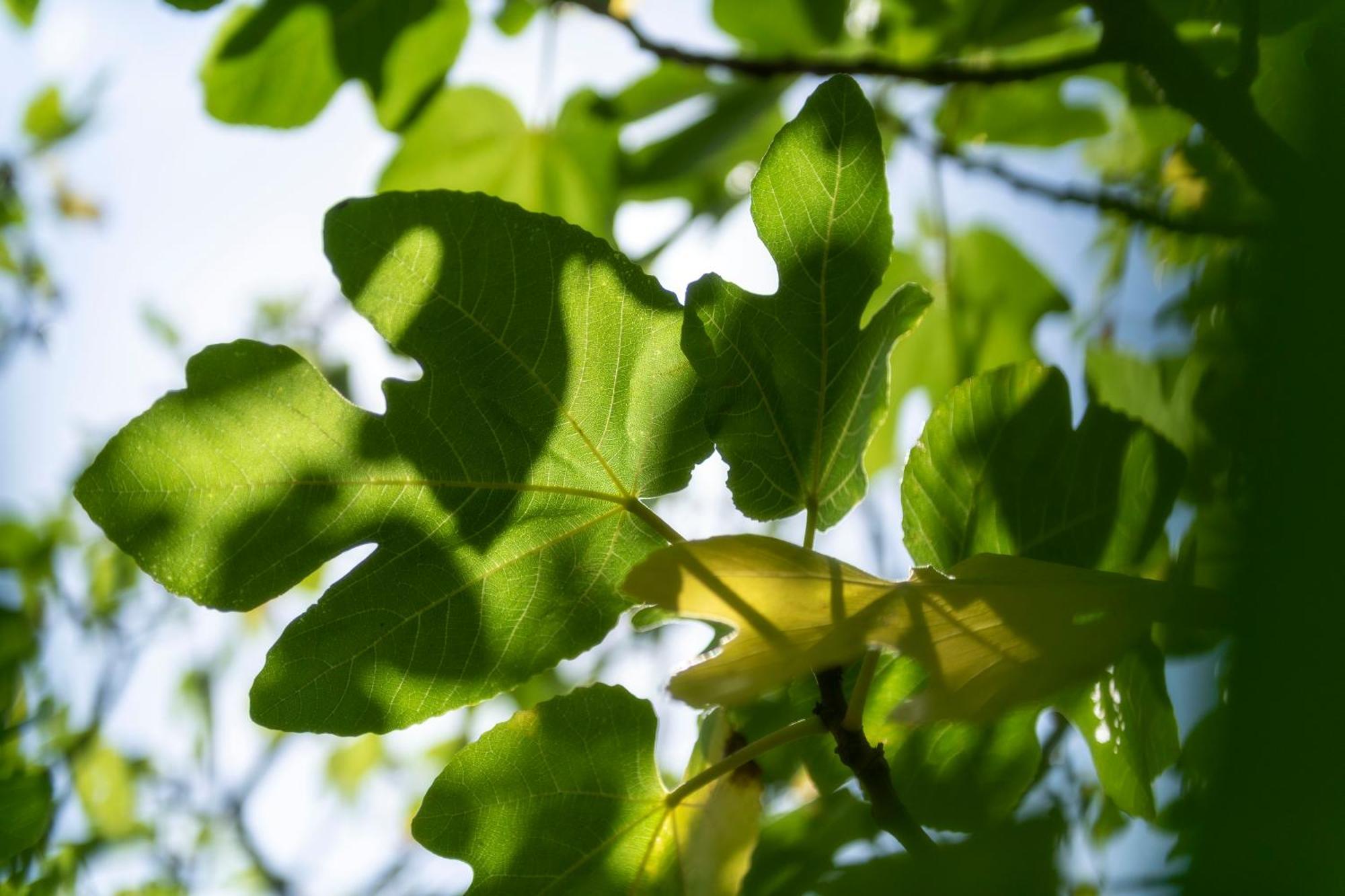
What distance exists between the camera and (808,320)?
0.88 metres

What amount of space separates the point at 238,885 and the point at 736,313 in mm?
3368

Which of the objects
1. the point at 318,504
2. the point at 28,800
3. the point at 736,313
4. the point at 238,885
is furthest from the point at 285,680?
the point at 238,885

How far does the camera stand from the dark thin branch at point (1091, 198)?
113 centimetres

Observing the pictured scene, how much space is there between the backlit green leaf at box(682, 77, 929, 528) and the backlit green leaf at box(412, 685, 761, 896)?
10.2 inches

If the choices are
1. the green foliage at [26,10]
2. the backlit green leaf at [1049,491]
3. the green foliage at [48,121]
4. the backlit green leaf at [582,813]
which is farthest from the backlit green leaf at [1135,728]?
the green foliage at [48,121]

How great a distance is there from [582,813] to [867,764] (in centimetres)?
27

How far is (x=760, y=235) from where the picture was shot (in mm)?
859

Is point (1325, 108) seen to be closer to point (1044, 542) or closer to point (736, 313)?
point (736, 313)

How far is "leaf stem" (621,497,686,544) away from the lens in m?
0.91

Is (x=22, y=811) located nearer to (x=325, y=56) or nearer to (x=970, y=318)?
(x=325, y=56)

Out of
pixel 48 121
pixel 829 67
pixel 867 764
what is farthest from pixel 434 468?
pixel 48 121

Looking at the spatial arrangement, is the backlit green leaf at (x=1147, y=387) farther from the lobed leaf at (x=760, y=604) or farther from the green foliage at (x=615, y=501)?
the lobed leaf at (x=760, y=604)

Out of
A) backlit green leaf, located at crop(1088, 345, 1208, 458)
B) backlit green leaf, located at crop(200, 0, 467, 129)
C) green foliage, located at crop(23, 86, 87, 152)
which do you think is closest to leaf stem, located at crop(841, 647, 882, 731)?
backlit green leaf, located at crop(1088, 345, 1208, 458)

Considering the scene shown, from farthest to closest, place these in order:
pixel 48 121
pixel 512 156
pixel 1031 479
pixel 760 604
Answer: pixel 48 121
pixel 512 156
pixel 1031 479
pixel 760 604
